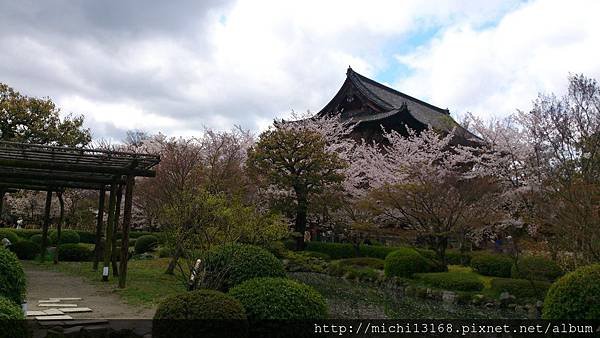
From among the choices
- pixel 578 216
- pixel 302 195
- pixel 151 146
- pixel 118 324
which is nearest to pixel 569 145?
pixel 578 216

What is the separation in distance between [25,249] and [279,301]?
15.9m

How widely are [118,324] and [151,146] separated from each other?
20.6 meters

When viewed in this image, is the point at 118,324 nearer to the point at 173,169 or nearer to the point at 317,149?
the point at 173,169

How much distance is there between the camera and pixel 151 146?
25812mm

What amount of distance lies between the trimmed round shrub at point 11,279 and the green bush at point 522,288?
10867 millimetres

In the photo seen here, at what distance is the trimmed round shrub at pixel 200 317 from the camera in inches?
180

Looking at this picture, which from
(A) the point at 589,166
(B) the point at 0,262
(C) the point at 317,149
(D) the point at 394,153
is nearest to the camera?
(B) the point at 0,262

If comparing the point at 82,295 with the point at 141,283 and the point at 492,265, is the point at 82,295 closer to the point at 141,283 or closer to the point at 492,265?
the point at 141,283

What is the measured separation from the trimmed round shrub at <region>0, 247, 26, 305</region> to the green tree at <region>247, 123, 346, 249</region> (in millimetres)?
13113

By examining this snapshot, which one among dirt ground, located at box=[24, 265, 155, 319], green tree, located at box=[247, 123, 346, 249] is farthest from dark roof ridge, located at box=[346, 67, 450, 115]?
dirt ground, located at box=[24, 265, 155, 319]

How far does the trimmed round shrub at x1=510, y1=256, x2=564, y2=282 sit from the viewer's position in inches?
465

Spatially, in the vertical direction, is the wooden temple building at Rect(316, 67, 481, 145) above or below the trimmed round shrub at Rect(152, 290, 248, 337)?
above

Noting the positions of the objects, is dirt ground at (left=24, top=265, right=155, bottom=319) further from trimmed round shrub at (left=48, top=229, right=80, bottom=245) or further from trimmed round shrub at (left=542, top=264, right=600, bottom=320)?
trimmed round shrub at (left=48, top=229, right=80, bottom=245)

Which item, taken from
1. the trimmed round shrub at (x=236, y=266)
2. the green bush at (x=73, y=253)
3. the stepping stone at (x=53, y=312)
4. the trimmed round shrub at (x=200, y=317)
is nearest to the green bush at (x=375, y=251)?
the green bush at (x=73, y=253)
